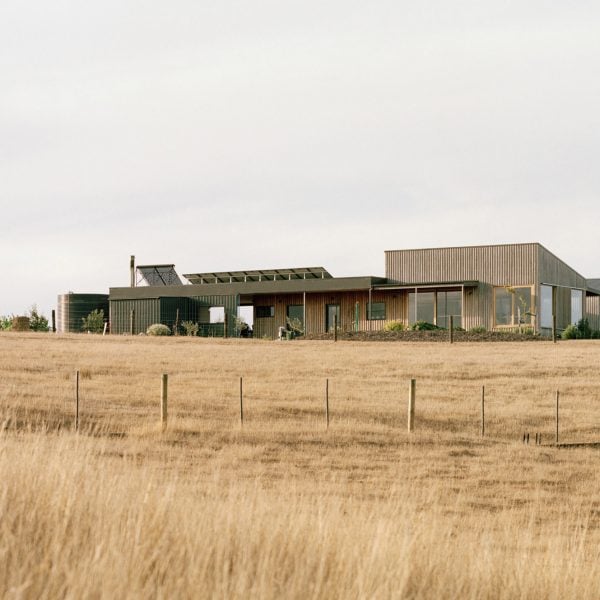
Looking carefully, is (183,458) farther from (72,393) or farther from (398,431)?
(72,393)

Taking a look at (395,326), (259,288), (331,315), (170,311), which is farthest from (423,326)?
(170,311)

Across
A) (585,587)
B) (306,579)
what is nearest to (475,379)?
(585,587)

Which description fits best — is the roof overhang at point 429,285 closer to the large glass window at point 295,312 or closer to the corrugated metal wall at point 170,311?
the large glass window at point 295,312

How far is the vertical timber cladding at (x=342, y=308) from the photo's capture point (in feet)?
166

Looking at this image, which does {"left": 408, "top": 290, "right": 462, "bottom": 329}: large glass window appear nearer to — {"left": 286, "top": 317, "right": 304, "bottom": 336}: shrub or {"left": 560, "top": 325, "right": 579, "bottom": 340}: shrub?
{"left": 560, "top": 325, "right": 579, "bottom": 340}: shrub

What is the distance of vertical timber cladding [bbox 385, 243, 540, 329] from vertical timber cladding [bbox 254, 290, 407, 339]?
1492 mm

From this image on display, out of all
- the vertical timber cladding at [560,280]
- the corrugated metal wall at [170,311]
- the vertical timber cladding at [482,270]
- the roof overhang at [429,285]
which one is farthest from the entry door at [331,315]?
the vertical timber cladding at [560,280]

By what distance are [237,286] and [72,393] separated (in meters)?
27.2

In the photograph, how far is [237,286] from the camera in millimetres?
52188

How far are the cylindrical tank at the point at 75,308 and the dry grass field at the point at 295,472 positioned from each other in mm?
13388

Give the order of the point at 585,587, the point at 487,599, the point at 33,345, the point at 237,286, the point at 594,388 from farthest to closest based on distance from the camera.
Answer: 1. the point at 237,286
2. the point at 33,345
3. the point at 594,388
4. the point at 585,587
5. the point at 487,599

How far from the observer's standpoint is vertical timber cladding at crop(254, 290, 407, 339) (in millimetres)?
50500

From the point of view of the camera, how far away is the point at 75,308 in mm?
57188

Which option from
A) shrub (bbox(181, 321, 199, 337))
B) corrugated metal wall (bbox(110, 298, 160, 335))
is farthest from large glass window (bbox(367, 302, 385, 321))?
corrugated metal wall (bbox(110, 298, 160, 335))
